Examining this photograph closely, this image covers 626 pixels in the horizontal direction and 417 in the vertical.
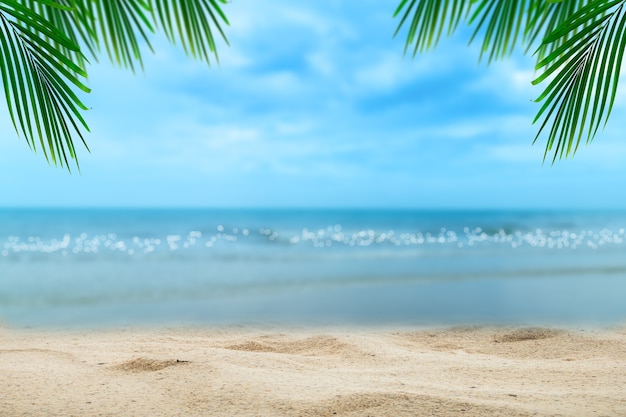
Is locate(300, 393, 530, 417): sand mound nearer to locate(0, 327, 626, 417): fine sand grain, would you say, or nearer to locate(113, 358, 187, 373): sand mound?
locate(0, 327, 626, 417): fine sand grain

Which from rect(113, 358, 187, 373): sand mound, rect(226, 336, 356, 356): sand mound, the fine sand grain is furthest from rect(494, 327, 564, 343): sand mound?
rect(113, 358, 187, 373): sand mound

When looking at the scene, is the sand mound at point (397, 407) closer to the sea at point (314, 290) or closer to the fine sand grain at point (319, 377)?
the fine sand grain at point (319, 377)

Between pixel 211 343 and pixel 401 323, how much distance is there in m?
1.91

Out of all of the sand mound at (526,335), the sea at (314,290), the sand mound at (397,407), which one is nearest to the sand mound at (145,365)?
the sand mound at (397,407)

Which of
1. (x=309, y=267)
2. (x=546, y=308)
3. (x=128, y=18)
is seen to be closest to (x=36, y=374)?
(x=128, y=18)

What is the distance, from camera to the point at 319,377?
2703 mm

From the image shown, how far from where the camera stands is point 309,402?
7.43 ft

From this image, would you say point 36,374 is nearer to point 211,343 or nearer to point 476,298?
point 211,343

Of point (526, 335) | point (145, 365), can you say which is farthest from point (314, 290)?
point (145, 365)

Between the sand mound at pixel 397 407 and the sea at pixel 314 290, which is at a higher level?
the sand mound at pixel 397 407

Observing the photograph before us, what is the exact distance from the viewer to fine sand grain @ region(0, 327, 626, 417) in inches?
87.8

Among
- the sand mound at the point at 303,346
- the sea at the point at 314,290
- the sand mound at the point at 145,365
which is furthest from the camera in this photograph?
the sea at the point at 314,290

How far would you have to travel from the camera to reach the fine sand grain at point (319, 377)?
2230mm

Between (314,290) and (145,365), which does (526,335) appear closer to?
(145,365)
